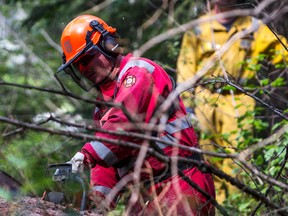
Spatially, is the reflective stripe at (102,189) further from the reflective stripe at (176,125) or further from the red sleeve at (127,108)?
the reflective stripe at (176,125)

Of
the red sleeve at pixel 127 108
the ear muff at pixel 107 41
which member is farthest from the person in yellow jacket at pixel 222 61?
the red sleeve at pixel 127 108

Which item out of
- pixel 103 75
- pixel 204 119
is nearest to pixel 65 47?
pixel 103 75

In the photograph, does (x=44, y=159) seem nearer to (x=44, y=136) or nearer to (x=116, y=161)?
(x=44, y=136)

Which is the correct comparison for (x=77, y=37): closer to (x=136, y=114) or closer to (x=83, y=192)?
(x=136, y=114)

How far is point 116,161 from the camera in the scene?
459 centimetres

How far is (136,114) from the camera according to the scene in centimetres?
439

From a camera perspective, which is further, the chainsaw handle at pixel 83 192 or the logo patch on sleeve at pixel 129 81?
the logo patch on sleeve at pixel 129 81

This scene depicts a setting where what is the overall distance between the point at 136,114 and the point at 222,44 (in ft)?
13.4

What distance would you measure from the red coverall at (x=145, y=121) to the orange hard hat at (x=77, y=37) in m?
0.42

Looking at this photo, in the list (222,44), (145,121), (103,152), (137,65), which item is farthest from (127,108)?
(222,44)

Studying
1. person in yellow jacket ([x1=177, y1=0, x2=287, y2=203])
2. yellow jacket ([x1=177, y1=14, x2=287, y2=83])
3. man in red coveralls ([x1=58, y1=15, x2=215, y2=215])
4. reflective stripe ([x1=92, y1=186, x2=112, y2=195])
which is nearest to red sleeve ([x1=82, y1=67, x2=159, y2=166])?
man in red coveralls ([x1=58, y1=15, x2=215, y2=215])

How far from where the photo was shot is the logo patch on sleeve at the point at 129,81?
4613 millimetres

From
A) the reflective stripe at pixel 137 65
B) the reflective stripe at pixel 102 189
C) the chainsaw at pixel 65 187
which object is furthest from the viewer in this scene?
the reflective stripe at pixel 102 189

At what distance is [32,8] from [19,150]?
6.82m
